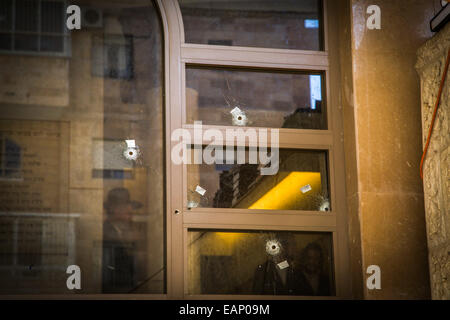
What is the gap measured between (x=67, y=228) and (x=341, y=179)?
216cm

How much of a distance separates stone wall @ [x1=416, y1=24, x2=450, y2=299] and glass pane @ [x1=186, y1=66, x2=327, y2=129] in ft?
3.12

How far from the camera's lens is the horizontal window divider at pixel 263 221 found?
5.77 metres

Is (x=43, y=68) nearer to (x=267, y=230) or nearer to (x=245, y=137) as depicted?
(x=245, y=137)

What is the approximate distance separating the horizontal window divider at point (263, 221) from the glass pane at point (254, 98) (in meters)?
0.74

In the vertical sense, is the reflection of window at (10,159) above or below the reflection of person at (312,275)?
above

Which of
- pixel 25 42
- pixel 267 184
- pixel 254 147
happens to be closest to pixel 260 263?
pixel 267 184

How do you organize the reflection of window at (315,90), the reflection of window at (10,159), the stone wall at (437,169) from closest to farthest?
the stone wall at (437,169) < the reflection of window at (10,159) < the reflection of window at (315,90)

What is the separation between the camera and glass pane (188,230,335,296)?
5723 millimetres

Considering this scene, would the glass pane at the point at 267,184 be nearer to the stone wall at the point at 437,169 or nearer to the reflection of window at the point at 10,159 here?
the stone wall at the point at 437,169

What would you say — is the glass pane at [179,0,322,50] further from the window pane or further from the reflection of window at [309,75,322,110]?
the window pane

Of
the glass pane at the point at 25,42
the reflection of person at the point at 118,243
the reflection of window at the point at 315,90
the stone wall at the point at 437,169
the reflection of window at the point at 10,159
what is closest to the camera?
the stone wall at the point at 437,169

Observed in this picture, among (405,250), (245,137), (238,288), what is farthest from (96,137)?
(405,250)

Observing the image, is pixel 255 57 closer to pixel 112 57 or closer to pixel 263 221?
pixel 112 57

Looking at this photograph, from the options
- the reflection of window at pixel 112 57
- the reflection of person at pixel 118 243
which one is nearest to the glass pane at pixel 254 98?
the reflection of window at pixel 112 57
